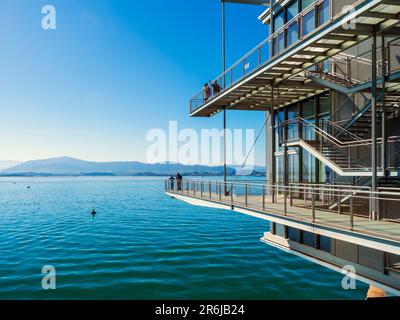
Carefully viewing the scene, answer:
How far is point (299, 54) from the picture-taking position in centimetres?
1254

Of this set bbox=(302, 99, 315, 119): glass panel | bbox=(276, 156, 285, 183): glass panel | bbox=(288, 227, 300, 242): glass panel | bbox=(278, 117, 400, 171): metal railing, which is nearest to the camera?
bbox=(278, 117, 400, 171): metal railing

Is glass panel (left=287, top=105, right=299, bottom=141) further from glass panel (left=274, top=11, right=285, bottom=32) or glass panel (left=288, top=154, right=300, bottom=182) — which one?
glass panel (left=274, top=11, right=285, bottom=32)

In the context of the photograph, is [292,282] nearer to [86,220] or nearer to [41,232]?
[41,232]

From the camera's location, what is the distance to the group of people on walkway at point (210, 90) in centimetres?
2019

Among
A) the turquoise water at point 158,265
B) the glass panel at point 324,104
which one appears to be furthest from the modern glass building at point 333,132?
the turquoise water at point 158,265

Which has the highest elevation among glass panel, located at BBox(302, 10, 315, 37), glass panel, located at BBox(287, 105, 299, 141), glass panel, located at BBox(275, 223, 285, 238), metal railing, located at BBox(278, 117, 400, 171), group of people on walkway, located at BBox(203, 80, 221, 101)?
glass panel, located at BBox(302, 10, 315, 37)

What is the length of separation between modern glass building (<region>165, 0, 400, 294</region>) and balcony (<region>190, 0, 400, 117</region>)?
0.04 m

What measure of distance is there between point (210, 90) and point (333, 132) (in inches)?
309

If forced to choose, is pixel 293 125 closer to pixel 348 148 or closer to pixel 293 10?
pixel 293 10

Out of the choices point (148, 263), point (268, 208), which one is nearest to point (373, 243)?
point (268, 208)

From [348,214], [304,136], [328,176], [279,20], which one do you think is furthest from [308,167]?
[279,20]

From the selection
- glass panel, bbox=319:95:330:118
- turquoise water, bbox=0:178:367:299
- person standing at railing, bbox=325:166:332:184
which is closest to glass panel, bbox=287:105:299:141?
glass panel, bbox=319:95:330:118

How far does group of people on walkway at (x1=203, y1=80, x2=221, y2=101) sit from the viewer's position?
2019cm

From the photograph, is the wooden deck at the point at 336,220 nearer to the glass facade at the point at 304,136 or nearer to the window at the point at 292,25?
the glass facade at the point at 304,136
